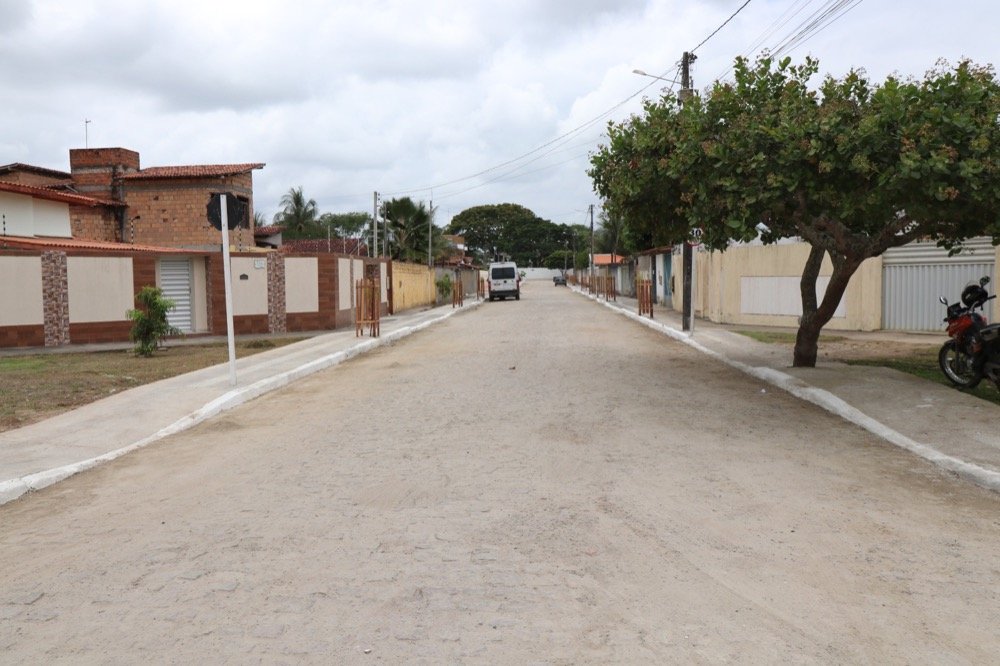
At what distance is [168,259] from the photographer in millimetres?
22891

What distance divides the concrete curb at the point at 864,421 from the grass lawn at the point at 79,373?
30.2 feet

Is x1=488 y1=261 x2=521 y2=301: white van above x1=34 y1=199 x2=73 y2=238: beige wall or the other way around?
the other way around

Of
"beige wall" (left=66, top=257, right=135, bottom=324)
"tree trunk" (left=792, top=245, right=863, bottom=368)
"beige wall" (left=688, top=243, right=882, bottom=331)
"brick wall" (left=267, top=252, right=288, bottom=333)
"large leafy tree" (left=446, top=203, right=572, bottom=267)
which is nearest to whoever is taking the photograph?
"tree trunk" (left=792, top=245, right=863, bottom=368)

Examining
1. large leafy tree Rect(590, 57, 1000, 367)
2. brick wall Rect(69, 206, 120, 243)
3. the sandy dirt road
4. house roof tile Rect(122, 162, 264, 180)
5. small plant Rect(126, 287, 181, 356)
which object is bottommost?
the sandy dirt road

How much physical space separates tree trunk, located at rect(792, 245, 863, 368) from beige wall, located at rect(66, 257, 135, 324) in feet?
50.4

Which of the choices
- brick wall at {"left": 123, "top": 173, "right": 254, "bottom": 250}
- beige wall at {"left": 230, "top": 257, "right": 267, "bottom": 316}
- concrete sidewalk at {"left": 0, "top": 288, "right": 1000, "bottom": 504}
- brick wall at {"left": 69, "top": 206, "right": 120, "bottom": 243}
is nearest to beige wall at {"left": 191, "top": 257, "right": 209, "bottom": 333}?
beige wall at {"left": 230, "top": 257, "right": 267, "bottom": 316}

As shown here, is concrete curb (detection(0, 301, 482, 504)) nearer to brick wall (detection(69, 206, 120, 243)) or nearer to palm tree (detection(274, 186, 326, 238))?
brick wall (detection(69, 206, 120, 243))

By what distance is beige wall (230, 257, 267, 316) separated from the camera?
23578mm

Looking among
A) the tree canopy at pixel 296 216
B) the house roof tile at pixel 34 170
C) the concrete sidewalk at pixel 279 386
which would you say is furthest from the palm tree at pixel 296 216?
the concrete sidewalk at pixel 279 386

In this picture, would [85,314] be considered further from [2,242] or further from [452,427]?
[452,427]

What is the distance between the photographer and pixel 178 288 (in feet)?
75.9

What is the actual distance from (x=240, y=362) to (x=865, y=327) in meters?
15.0

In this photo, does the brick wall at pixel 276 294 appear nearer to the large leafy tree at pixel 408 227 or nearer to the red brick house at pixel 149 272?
the red brick house at pixel 149 272

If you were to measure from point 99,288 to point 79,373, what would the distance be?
7.09m
